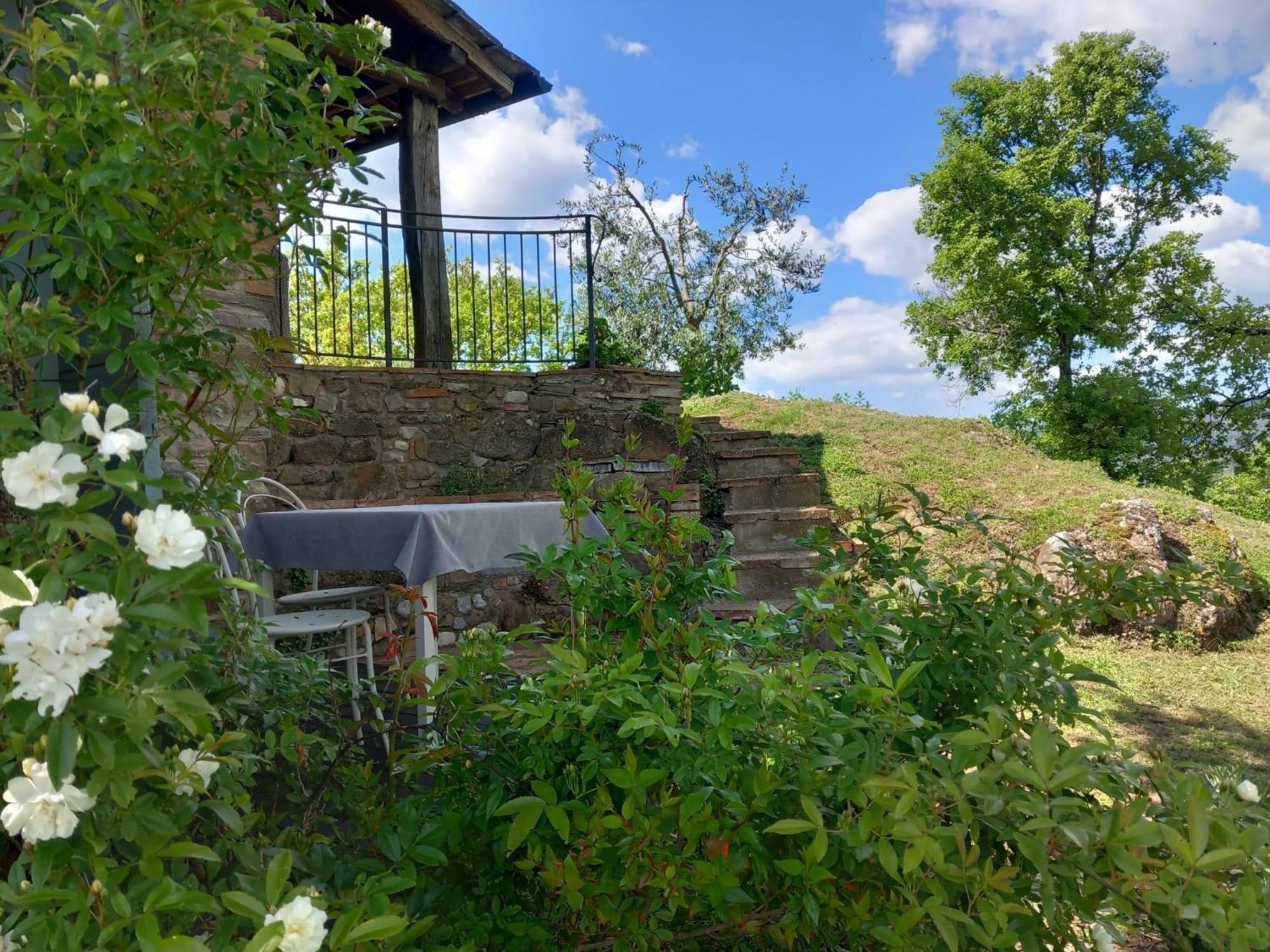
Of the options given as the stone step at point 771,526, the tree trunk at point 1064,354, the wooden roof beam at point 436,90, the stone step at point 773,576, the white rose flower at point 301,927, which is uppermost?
the wooden roof beam at point 436,90

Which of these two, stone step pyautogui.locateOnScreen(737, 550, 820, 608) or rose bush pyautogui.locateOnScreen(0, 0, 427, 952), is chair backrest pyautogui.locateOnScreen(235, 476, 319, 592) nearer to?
rose bush pyautogui.locateOnScreen(0, 0, 427, 952)

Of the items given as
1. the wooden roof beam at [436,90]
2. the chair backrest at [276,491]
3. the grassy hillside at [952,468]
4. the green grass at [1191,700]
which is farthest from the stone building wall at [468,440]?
the green grass at [1191,700]

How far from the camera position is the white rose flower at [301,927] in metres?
0.68

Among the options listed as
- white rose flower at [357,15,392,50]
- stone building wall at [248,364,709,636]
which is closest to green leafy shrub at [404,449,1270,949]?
white rose flower at [357,15,392,50]

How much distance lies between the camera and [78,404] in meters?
0.79

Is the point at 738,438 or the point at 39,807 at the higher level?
the point at 738,438

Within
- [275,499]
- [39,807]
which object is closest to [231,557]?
[275,499]

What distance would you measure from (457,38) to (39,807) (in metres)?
6.44

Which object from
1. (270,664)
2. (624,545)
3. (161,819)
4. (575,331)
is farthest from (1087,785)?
(575,331)

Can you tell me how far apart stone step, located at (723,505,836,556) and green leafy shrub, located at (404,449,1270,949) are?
4.46 meters

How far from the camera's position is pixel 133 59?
1.00 m

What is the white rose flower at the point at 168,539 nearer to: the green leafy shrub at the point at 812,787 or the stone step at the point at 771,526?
the green leafy shrub at the point at 812,787

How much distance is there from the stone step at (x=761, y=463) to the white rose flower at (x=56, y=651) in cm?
613

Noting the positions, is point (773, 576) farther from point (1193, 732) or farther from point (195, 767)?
point (195, 767)
